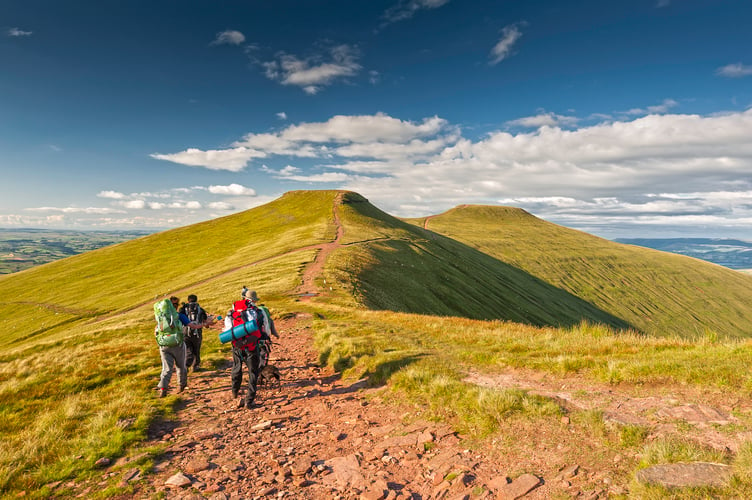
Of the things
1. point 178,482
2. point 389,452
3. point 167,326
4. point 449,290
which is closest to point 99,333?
point 167,326

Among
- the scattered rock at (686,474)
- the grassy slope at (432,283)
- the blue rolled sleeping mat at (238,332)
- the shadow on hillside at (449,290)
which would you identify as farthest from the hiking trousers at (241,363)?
the shadow on hillside at (449,290)

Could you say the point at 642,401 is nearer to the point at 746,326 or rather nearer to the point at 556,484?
the point at 556,484

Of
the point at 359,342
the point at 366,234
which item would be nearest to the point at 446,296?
the point at 366,234

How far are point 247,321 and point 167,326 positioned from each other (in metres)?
3.15

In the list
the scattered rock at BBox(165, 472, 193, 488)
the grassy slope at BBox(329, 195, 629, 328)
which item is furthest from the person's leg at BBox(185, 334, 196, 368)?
the grassy slope at BBox(329, 195, 629, 328)

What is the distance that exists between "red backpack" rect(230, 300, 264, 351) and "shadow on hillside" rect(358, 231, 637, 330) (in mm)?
22253

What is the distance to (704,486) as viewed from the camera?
5051 millimetres

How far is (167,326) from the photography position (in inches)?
469

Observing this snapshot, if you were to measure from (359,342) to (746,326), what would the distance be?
17350cm

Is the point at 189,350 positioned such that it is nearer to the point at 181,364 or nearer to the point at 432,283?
the point at 181,364

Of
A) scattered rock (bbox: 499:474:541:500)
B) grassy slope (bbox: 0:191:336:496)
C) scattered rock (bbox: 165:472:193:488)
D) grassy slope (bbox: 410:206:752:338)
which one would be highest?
scattered rock (bbox: 499:474:541:500)

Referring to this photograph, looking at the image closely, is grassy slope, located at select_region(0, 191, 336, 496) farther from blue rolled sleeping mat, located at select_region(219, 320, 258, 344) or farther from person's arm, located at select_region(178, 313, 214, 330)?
blue rolled sleeping mat, located at select_region(219, 320, 258, 344)

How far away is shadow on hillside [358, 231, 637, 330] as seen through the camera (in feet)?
139

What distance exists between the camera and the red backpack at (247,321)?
11.1 meters
